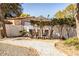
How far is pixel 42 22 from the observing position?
10.2 feet

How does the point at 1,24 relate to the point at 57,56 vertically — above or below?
above

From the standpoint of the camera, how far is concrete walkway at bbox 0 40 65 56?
305cm

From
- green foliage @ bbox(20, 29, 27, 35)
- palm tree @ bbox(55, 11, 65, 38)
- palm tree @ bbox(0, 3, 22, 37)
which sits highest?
palm tree @ bbox(0, 3, 22, 37)

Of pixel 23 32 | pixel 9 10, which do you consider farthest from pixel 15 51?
pixel 9 10

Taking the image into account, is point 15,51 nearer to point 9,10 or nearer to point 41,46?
point 41,46

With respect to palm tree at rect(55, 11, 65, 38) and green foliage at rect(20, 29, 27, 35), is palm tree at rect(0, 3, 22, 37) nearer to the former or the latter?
green foliage at rect(20, 29, 27, 35)

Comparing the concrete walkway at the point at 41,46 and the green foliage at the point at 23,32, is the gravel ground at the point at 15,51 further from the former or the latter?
the green foliage at the point at 23,32

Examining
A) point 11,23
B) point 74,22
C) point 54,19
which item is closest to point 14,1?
point 11,23

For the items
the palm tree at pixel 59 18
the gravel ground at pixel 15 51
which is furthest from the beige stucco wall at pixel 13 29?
the palm tree at pixel 59 18

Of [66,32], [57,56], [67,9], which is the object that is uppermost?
[67,9]

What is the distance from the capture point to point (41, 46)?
3070mm

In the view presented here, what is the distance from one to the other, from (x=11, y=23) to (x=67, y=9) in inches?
22.9

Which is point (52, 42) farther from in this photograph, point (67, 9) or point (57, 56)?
point (67, 9)

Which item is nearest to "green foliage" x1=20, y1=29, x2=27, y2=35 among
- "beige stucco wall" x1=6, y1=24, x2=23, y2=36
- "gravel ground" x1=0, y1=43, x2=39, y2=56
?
"beige stucco wall" x1=6, y1=24, x2=23, y2=36
